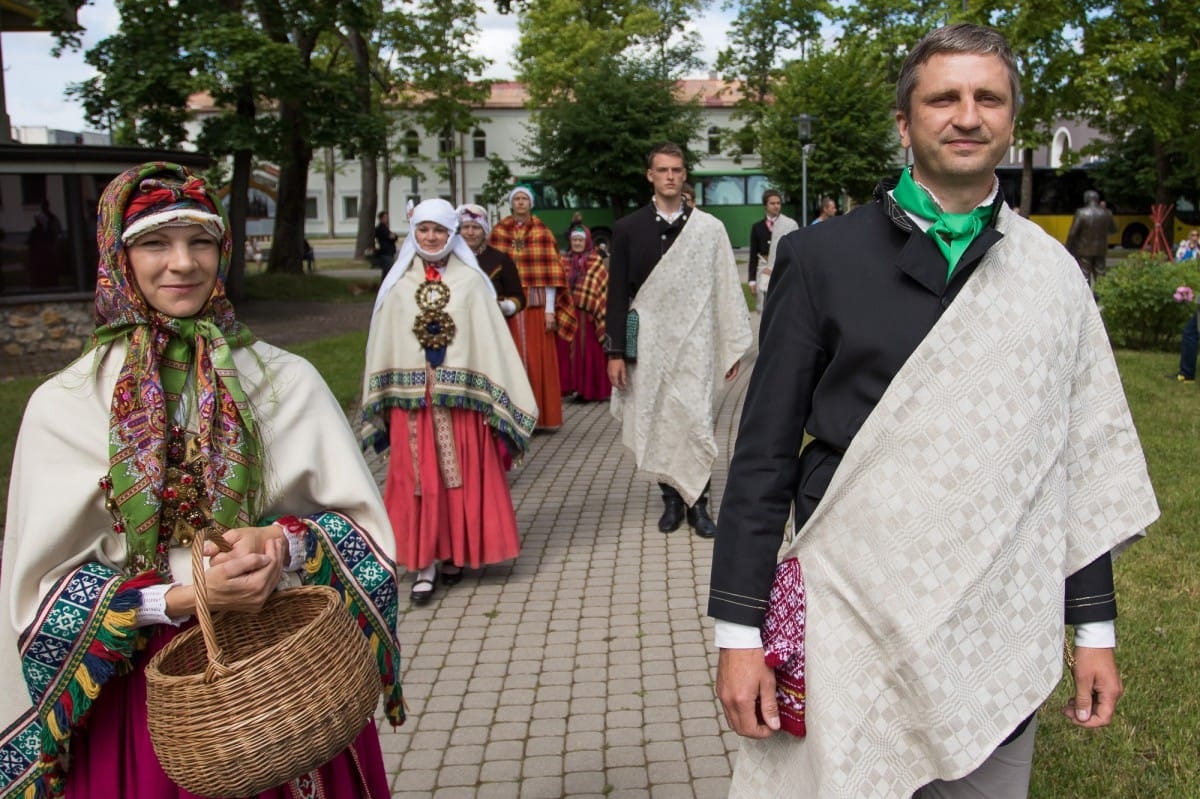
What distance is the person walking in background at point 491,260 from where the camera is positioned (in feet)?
29.2

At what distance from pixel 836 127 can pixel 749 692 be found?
113 feet

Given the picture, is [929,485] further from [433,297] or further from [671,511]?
[671,511]

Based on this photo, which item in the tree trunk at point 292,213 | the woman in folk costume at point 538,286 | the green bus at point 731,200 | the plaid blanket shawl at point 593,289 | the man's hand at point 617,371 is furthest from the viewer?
the green bus at point 731,200

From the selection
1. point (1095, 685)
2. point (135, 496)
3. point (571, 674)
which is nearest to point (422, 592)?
point (571, 674)

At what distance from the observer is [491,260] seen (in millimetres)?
9016

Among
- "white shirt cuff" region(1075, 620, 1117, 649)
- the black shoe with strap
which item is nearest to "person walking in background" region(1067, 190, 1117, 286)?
the black shoe with strap

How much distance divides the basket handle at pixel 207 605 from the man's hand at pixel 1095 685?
157 centimetres

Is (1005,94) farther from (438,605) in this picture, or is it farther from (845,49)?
(845,49)

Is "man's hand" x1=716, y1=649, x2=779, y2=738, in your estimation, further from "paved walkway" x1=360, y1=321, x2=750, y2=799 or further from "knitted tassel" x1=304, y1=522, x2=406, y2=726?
"paved walkway" x1=360, y1=321, x2=750, y2=799

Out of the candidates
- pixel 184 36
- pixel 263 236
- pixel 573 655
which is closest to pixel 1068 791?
pixel 573 655

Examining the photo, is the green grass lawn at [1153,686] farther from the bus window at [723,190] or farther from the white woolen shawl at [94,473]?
the bus window at [723,190]

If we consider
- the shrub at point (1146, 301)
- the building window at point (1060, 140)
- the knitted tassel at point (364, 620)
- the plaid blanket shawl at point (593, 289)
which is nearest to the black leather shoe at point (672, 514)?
the knitted tassel at point (364, 620)

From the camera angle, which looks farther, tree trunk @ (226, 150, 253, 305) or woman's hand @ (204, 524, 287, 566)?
tree trunk @ (226, 150, 253, 305)

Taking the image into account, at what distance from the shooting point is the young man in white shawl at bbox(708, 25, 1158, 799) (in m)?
2.05
